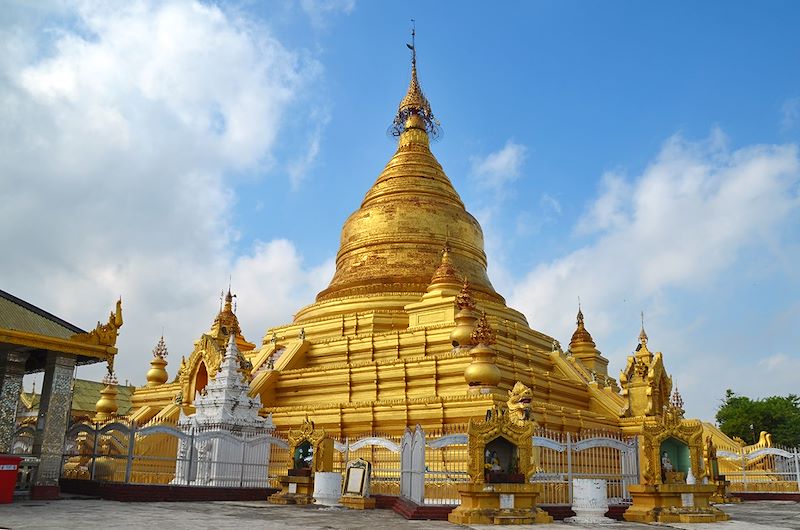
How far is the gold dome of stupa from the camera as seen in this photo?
31.5m

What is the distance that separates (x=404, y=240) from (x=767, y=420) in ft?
85.4

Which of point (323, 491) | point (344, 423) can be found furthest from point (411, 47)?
point (323, 491)

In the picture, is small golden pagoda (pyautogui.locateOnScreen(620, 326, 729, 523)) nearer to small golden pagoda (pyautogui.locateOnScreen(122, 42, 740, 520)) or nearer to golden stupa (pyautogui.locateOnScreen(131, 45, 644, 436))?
small golden pagoda (pyautogui.locateOnScreen(122, 42, 740, 520))

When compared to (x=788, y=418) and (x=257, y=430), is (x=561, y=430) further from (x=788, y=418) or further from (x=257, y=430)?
(x=788, y=418)

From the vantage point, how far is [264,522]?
1130 cm

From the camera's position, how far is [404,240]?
33219 mm

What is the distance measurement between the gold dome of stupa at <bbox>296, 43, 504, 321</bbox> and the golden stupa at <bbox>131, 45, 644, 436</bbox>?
2.6 inches

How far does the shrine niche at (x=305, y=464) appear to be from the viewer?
1644cm

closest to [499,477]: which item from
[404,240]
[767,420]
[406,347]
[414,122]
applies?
[406,347]

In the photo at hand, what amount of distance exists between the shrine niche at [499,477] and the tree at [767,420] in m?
34.7

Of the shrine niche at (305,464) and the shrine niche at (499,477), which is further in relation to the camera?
the shrine niche at (305,464)

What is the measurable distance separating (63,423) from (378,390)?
11471 millimetres

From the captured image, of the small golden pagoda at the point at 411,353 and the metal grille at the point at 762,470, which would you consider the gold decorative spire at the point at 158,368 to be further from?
the metal grille at the point at 762,470

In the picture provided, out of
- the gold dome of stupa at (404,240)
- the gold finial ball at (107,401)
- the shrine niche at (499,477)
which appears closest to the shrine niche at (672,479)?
the shrine niche at (499,477)
